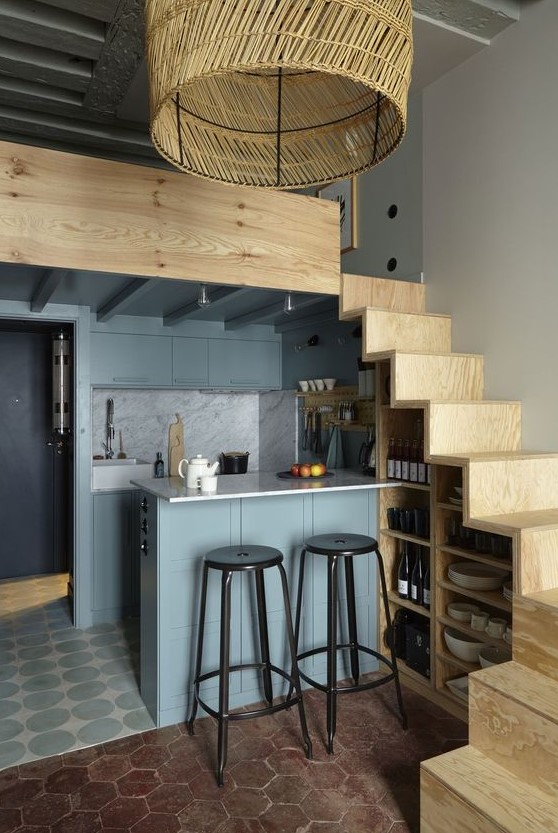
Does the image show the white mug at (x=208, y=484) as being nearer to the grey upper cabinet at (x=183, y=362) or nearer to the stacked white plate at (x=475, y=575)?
the stacked white plate at (x=475, y=575)

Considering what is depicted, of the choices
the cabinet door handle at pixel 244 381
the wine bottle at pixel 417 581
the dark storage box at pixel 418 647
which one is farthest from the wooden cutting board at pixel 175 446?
the dark storage box at pixel 418 647

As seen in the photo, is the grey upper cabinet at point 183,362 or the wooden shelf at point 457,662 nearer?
the wooden shelf at point 457,662

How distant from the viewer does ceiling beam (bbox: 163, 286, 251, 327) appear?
3240 millimetres

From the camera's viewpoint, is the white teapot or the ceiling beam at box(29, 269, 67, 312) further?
the white teapot

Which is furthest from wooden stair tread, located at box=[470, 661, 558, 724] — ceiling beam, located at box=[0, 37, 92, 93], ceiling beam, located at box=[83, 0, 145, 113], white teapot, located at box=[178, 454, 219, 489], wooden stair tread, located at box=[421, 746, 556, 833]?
ceiling beam, located at box=[0, 37, 92, 93]

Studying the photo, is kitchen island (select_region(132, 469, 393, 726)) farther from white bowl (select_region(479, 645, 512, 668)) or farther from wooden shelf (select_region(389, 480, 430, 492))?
white bowl (select_region(479, 645, 512, 668))

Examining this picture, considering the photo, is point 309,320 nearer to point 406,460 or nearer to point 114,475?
point 406,460

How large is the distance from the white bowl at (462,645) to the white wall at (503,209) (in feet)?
3.20

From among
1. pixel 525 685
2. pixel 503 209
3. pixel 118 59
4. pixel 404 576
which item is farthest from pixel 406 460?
pixel 118 59

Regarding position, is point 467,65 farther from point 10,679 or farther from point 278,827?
point 10,679

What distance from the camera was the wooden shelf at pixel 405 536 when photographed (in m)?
3.06

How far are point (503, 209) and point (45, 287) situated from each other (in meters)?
2.37

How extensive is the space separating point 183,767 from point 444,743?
1.13 m

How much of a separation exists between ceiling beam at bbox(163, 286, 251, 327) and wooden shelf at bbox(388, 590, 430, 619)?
6.06 feet
